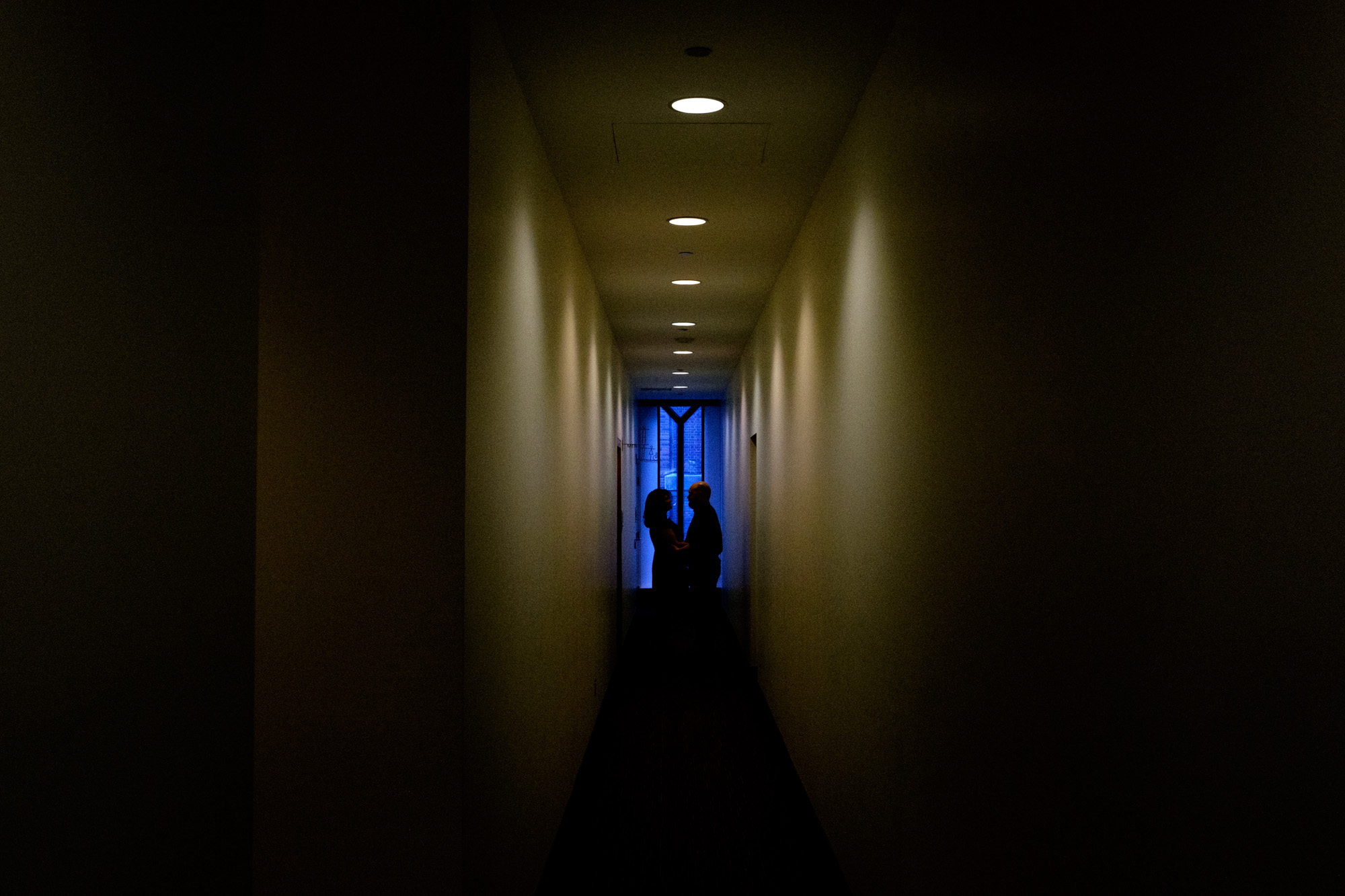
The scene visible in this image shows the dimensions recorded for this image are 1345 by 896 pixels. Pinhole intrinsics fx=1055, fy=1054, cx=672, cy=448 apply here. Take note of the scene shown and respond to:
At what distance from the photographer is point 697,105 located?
4016 mm

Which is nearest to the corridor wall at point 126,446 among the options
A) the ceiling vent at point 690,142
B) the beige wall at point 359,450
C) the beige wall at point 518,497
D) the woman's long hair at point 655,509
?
the beige wall at point 359,450

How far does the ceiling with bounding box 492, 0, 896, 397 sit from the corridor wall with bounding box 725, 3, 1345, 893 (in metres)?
0.36

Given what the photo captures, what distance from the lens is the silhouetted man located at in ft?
36.1

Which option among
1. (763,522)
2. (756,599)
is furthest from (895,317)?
(756,599)

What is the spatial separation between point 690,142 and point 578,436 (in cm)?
241

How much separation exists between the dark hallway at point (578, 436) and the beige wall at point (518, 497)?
0.04 m

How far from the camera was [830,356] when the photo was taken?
16.3 ft

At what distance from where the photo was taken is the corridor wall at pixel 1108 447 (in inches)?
47.9

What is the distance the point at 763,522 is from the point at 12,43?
25.8 ft

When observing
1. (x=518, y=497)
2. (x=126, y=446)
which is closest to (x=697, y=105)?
(x=518, y=497)

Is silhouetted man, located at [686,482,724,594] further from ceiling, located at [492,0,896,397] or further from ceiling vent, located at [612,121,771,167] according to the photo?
ceiling vent, located at [612,121,771,167]

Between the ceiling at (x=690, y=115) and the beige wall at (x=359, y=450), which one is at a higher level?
the ceiling at (x=690, y=115)

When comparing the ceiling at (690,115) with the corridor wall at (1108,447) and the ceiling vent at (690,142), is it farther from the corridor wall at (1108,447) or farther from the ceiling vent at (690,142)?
the corridor wall at (1108,447)

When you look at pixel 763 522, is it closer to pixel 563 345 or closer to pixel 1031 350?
pixel 563 345
